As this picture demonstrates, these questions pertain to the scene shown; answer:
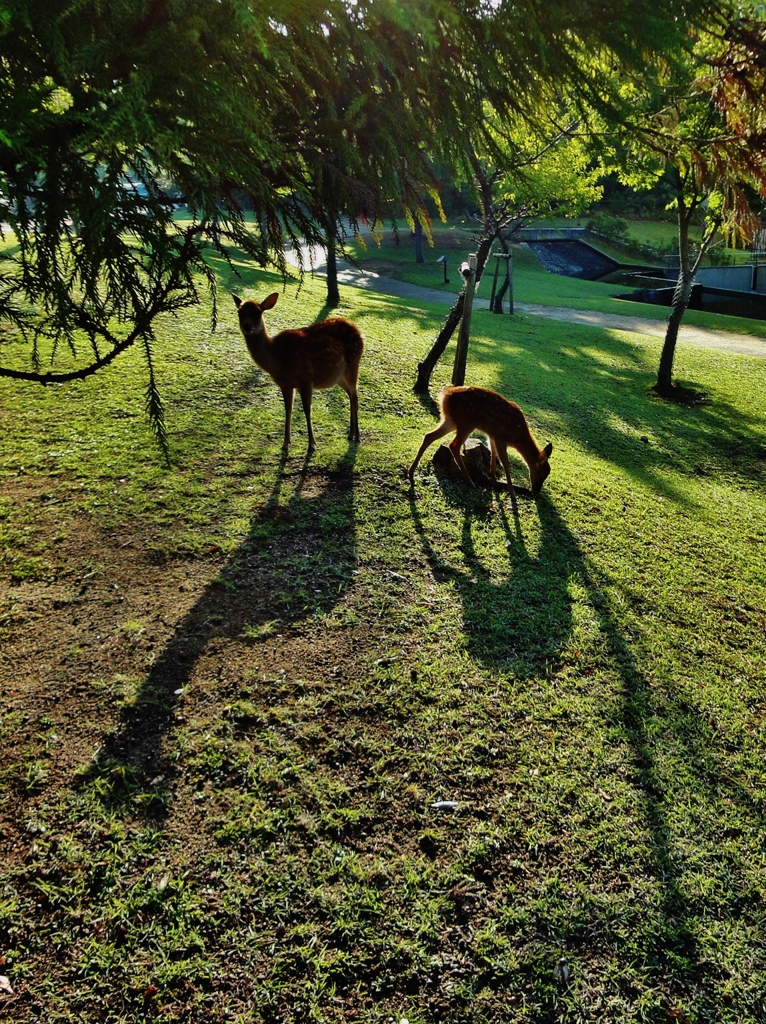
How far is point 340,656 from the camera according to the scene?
4.42 metres

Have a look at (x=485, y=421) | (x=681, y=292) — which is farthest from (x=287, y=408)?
(x=681, y=292)

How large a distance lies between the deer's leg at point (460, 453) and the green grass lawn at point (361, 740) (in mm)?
206

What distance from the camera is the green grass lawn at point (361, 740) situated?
275 cm

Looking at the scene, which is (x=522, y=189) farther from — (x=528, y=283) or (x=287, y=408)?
(x=528, y=283)

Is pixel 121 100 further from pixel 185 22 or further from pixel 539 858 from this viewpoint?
pixel 539 858

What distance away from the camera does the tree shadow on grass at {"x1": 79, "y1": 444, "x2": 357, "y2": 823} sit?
344 cm

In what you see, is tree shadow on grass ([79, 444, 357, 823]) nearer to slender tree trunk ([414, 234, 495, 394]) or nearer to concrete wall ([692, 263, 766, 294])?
slender tree trunk ([414, 234, 495, 394])

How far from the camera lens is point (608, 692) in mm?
4457

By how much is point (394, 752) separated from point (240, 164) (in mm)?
3039

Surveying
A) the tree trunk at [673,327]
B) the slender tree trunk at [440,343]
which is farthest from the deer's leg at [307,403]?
the tree trunk at [673,327]

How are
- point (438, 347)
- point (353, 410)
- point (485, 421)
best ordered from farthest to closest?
1. point (438, 347)
2. point (353, 410)
3. point (485, 421)

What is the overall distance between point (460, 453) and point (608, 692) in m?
3.19

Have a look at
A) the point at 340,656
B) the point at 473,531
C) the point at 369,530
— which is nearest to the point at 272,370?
the point at 369,530

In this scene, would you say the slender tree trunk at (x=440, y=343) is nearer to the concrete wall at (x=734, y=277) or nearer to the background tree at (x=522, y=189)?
the background tree at (x=522, y=189)
